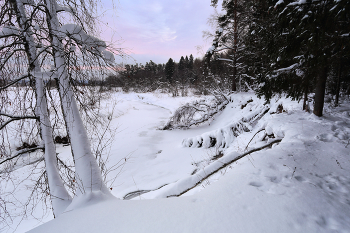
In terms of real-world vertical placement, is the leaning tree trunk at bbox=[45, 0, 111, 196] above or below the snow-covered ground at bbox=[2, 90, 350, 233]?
above

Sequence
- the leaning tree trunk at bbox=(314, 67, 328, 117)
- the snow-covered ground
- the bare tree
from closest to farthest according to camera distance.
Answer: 1. the snow-covered ground
2. the bare tree
3. the leaning tree trunk at bbox=(314, 67, 328, 117)

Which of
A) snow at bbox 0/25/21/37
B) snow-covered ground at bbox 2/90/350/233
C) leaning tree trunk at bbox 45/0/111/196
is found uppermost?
snow at bbox 0/25/21/37

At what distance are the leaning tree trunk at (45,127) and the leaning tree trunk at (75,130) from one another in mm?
369

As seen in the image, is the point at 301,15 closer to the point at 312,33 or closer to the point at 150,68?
the point at 312,33

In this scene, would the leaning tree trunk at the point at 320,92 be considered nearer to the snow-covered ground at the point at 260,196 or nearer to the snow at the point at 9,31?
the snow-covered ground at the point at 260,196

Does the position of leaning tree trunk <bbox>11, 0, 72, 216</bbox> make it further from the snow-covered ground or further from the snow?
the snow-covered ground

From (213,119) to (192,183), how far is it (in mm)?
9301

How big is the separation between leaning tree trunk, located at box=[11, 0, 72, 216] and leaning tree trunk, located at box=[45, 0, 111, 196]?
0.37 metres

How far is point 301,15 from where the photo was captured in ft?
9.78

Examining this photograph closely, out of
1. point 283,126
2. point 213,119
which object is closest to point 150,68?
point 213,119

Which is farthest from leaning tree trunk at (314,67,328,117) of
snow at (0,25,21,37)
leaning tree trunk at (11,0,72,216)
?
snow at (0,25,21,37)

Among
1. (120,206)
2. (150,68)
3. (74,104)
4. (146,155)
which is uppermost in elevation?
(150,68)

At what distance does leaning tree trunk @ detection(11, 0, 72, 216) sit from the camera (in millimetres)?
2754

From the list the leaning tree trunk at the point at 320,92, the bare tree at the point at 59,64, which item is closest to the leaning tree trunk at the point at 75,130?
the bare tree at the point at 59,64
